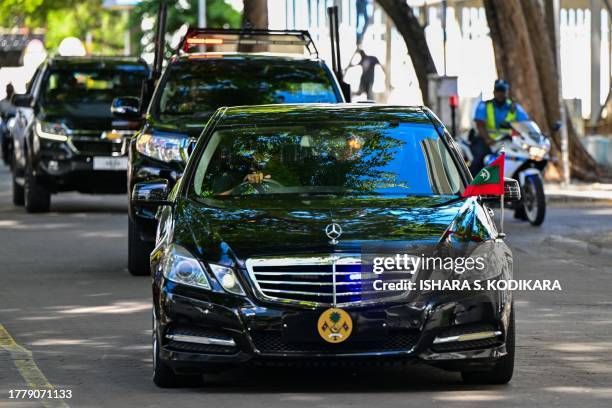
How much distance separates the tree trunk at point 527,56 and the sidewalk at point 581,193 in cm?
114

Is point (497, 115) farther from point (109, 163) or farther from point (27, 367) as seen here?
point (27, 367)

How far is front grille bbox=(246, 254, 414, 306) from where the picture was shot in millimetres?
8547

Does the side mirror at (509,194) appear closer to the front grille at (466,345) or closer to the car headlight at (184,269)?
the front grille at (466,345)

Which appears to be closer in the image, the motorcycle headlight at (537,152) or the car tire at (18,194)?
the motorcycle headlight at (537,152)

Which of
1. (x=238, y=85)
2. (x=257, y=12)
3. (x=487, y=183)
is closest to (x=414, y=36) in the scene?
(x=257, y=12)

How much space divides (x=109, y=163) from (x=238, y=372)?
13.1 meters

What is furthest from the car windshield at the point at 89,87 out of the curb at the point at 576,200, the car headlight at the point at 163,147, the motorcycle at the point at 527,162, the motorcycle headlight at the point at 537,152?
the car headlight at the point at 163,147

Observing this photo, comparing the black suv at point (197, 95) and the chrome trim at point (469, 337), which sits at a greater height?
the black suv at point (197, 95)

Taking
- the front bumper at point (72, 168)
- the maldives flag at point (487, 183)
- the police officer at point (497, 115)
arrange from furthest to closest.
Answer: the front bumper at point (72, 168), the police officer at point (497, 115), the maldives flag at point (487, 183)

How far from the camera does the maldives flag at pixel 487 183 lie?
9508 millimetres

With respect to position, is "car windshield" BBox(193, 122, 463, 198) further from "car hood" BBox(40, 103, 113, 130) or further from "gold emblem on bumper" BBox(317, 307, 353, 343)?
"car hood" BBox(40, 103, 113, 130)

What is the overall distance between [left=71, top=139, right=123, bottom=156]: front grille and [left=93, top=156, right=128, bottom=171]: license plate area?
0.43ft

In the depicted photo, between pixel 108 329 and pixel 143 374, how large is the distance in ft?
6.69

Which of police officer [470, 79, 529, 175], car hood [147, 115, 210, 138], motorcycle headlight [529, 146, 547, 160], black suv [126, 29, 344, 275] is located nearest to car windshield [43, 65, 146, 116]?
police officer [470, 79, 529, 175]
